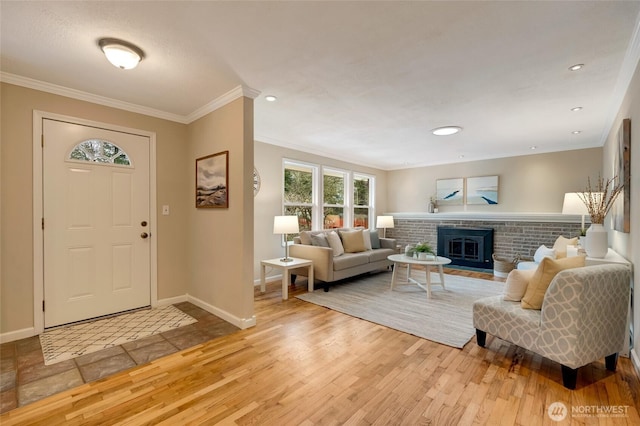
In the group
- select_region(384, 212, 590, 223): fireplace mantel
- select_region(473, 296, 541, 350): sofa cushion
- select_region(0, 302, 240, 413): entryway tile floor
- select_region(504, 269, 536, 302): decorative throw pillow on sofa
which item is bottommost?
select_region(0, 302, 240, 413): entryway tile floor

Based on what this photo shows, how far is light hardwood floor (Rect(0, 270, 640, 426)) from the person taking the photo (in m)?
1.67

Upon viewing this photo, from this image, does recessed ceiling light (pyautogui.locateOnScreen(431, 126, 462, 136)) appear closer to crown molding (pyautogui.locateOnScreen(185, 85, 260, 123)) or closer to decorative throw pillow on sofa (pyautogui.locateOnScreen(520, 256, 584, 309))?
decorative throw pillow on sofa (pyautogui.locateOnScreen(520, 256, 584, 309))

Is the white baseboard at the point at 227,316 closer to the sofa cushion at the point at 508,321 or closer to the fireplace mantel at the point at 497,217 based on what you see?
the sofa cushion at the point at 508,321

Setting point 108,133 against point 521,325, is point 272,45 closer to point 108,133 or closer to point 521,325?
point 108,133

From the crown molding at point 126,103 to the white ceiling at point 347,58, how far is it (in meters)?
0.01

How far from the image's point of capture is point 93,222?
3057 millimetres

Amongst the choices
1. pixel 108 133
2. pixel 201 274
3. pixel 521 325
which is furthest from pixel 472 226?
pixel 108 133

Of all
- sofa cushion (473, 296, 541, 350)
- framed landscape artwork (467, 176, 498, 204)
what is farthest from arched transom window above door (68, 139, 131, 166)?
framed landscape artwork (467, 176, 498, 204)

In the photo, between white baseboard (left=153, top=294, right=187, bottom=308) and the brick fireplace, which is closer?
white baseboard (left=153, top=294, right=187, bottom=308)

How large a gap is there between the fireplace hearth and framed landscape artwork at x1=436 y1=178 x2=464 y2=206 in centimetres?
61

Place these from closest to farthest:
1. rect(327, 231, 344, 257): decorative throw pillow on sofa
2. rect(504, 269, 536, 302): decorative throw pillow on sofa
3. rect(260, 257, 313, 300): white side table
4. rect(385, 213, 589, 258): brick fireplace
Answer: rect(504, 269, 536, 302): decorative throw pillow on sofa → rect(260, 257, 313, 300): white side table → rect(327, 231, 344, 257): decorative throw pillow on sofa → rect(385, 213, 589, 258): brick fireplace

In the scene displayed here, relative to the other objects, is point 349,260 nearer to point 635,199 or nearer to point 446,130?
point 446,130

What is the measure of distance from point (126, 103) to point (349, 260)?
Result: 348 centimetres

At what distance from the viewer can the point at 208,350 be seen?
246 centimetres
